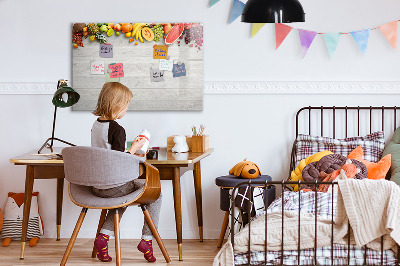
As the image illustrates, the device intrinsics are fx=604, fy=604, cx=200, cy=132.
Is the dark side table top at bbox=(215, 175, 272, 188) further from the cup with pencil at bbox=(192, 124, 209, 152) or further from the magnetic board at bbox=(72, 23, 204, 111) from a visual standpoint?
the magnetic board at bbox=(72, 23, 204, 111)

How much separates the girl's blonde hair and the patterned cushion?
4.45ft

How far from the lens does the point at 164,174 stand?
3.69m

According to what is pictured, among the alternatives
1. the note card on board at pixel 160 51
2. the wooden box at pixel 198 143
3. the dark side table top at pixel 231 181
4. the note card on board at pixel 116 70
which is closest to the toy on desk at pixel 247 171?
the dark side table top at pixel 231 181

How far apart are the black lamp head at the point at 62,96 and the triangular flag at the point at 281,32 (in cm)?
145

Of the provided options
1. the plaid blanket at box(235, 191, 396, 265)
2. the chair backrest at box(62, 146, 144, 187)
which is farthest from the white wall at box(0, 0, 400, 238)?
the plaid blanket at box(235, 191, 396, 265)

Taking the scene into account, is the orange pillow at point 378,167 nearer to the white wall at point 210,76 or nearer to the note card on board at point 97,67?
the white wall at point 210,76

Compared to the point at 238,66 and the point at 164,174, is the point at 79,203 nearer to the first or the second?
the point at 164,174

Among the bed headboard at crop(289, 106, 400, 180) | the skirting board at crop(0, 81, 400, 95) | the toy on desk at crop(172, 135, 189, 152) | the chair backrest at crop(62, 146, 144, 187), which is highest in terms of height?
the skirting board at crop(0, 81, 400, 95)

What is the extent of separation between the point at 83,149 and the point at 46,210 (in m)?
1.43

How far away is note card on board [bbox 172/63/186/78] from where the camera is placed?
14.2ft

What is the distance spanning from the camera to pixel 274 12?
3.07m

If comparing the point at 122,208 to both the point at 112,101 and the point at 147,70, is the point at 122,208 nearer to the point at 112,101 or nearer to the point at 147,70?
the point at 112,101

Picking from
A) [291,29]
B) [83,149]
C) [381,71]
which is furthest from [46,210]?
[381,71]

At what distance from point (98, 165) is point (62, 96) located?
1173 mm
